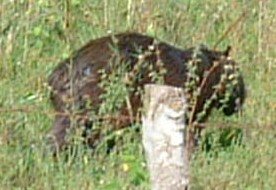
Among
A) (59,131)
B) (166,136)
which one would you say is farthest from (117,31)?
(166,136)

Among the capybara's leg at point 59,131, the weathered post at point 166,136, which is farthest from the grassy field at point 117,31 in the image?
the weathered post at point 166,136

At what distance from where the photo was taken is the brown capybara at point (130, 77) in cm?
761

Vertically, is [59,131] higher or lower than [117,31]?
lower

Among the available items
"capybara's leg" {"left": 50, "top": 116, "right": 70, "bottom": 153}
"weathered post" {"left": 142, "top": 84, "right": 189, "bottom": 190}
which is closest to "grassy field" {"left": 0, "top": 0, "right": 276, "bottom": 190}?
"capybara's leg" {"left": 50, "top": 116, "right": 70, "bottom": 153}

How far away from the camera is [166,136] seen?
16.0ft

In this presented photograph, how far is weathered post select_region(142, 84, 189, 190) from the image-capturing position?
484 centimetres

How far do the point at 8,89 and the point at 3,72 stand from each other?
41cm

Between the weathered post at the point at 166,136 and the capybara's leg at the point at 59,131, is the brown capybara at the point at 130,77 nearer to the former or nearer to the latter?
the capybara's leg at the point at 59,131

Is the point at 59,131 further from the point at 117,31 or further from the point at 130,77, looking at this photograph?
the point at 117,31

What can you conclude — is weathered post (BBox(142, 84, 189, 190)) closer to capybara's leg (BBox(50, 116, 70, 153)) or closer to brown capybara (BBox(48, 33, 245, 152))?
brown capybara (BBox(48, 33, 245, 152))

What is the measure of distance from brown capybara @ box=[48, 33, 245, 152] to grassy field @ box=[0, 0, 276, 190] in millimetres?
132

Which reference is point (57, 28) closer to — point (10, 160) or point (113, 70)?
point (113, 70)

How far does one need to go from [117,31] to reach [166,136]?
452 centimetres

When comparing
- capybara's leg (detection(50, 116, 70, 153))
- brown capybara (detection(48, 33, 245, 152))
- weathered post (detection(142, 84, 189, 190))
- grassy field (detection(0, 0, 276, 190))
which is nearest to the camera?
weathered post (detection(142, 84, 189, 190))
